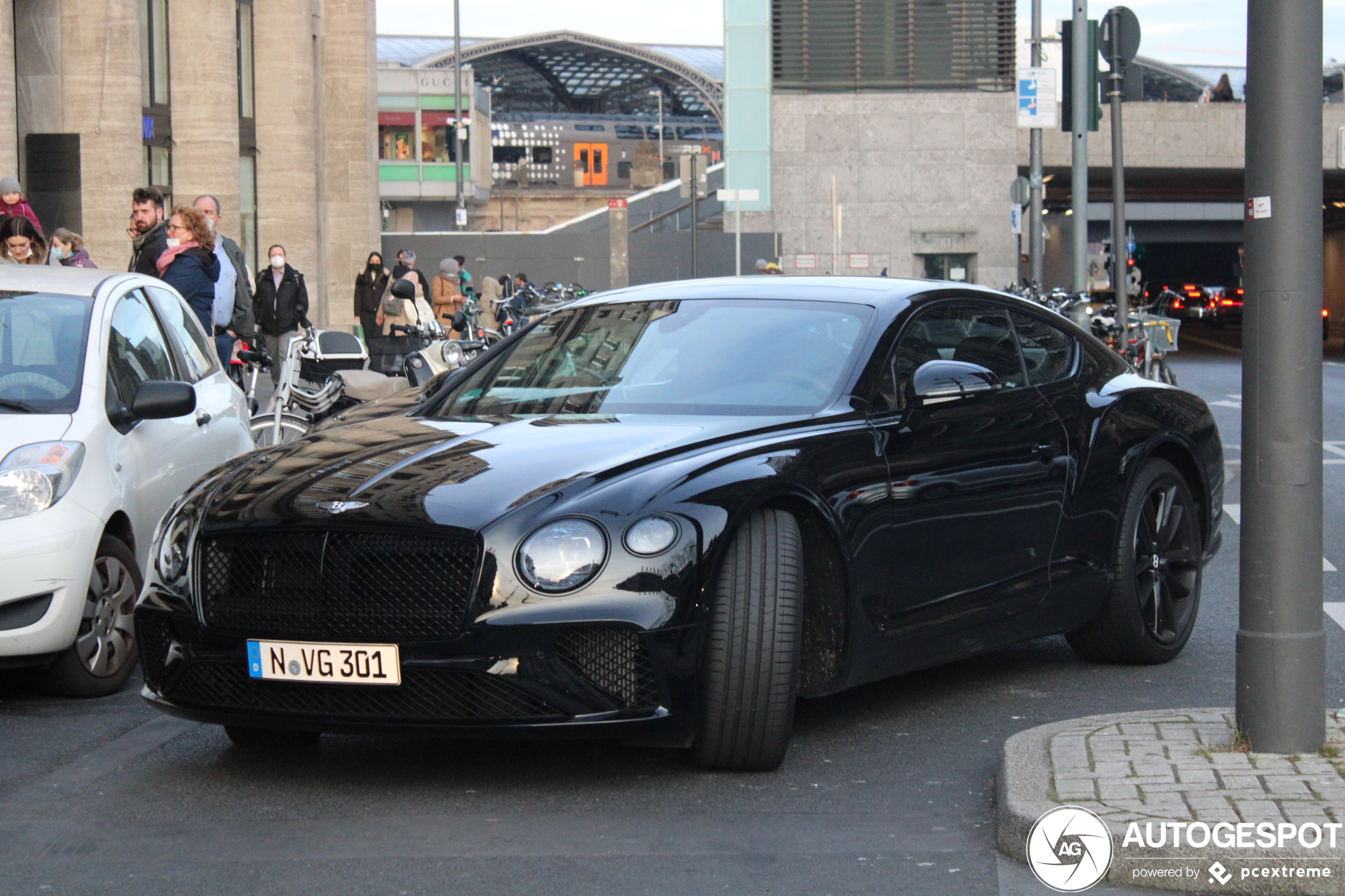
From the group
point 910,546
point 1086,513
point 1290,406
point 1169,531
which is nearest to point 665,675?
point 910,546

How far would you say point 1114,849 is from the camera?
4012mm

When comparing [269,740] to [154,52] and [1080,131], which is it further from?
[154,52]

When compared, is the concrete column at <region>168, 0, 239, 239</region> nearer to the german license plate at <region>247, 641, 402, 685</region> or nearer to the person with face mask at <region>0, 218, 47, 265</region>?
the person with face mask at <region>0, 218, 47, 265</region>

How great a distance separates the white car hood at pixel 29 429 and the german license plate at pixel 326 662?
1.89 meters

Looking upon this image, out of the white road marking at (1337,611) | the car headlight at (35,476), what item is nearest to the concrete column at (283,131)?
the white road marking at (1337,611)

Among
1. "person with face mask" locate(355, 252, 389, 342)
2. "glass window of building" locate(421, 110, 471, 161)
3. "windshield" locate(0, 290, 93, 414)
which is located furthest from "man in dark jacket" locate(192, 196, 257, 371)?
"glass window of building" locate(421, 110, 471, 161)

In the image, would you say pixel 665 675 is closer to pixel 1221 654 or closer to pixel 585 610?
pixel 585 610

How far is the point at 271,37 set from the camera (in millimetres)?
31922

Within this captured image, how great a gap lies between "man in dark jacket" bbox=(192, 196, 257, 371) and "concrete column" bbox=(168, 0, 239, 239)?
14050mm

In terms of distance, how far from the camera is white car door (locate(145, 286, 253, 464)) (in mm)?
7719

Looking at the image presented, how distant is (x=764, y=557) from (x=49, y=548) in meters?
2.61

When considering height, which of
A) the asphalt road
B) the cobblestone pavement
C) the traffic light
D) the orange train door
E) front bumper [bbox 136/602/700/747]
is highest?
the orange train door

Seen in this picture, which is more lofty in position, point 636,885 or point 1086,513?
point 1086,513

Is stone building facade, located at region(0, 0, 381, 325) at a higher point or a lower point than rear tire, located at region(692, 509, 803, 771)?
higher
